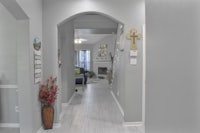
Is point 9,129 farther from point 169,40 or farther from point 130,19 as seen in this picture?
point 169,40

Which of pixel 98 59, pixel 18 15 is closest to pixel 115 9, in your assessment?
pixel 18 15

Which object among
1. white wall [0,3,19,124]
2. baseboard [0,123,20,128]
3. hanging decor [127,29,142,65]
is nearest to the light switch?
hanging decor [127,29,142,65]

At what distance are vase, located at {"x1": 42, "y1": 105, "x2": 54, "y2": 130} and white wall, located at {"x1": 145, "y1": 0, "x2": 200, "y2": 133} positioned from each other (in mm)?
2438

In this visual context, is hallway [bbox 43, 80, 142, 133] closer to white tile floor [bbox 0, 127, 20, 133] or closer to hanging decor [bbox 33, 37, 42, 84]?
white tile floor [bbox 0, 127, 20, 133]

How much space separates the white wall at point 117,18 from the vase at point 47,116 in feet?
2.28

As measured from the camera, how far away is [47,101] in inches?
160

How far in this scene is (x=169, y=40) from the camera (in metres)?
1.60

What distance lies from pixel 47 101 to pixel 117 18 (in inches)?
86.9

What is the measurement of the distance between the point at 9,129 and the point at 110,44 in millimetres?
11416

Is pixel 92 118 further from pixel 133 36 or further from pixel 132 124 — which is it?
pixel 133 36

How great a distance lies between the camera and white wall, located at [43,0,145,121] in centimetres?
433

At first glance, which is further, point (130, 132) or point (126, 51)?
point (126, 51)

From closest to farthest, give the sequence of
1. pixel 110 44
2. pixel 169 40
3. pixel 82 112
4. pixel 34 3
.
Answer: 1. pixel 169 40
2. pixel 34 3
3. pixel 82 112
4. pixel 110 44

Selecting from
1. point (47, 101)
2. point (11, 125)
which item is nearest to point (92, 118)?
point (47, 101)
